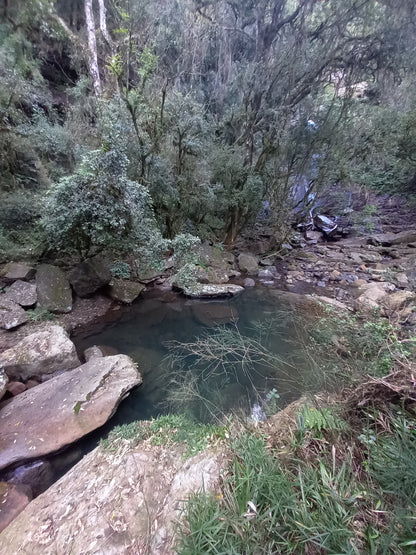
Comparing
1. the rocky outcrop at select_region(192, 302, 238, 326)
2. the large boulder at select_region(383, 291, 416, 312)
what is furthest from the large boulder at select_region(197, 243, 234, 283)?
the large boulder at select_region(383, 291, 416, 312)

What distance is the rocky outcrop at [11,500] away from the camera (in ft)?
7.34

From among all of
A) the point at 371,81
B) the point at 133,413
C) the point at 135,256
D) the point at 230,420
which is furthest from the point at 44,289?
the point at 371,81

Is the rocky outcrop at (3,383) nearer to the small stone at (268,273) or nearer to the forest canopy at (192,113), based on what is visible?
the forest canopy at (192,113)

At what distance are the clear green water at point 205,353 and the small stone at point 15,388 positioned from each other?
1.14 m

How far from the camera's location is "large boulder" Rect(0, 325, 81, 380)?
381 cm

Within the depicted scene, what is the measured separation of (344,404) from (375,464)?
20.4 inches

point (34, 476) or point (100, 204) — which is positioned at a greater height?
point (100, 204)

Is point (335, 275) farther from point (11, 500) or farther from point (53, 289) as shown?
point (11, 500)

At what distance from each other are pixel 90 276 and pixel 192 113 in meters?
5.15

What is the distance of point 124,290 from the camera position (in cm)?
650

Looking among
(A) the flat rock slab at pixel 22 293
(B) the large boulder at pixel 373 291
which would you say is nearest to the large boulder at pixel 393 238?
(B) the large boulder at pixel 373 291

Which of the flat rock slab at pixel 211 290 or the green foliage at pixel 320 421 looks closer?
the green foliage at pixel 320 421

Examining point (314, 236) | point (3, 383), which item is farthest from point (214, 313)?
point (314, 236)

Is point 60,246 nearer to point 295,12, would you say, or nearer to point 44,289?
point 44,289
